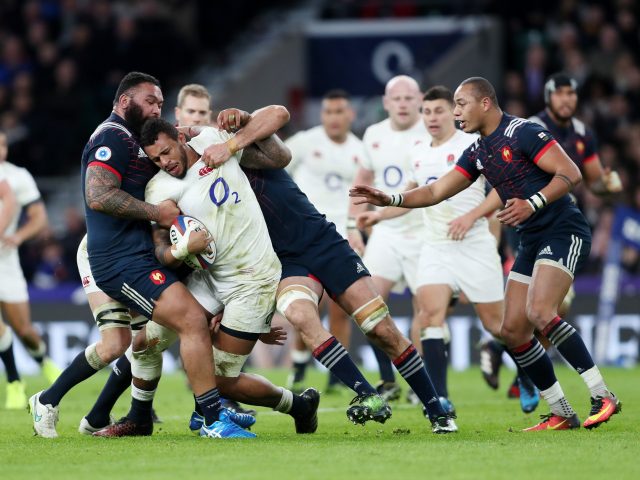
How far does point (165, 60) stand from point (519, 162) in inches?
607

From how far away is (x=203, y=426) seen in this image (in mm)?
8945

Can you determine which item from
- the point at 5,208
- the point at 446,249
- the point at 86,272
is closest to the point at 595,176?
the point at 446,249

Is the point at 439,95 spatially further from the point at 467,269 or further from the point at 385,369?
the point at 385,369

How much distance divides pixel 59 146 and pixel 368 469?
650 inches

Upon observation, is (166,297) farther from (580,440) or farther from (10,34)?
(10,34)

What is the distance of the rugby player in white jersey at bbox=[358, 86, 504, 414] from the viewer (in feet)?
37.1

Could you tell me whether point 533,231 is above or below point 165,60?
below

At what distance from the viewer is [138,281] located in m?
8.78

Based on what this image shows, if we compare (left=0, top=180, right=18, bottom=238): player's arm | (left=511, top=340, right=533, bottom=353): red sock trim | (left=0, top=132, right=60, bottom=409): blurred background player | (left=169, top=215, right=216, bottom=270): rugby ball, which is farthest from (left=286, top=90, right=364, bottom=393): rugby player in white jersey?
(left=169, top=215, right=216, bottom=270): rugby ball

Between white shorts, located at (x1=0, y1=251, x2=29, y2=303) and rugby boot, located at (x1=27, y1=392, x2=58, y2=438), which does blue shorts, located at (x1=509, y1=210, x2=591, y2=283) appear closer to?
rugby boot, located at (x1=27, y1=392, x2=58, y2=438)

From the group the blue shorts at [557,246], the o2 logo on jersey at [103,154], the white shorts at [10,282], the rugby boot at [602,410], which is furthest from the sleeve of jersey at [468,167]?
the white shorts at [10,282]

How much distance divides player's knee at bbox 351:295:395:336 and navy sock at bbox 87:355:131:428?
188 centimetres

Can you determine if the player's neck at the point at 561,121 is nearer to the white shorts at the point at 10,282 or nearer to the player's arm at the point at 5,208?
the player's arm at the point at 5,208

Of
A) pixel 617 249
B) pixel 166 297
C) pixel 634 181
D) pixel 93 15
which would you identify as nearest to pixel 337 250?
pixel 166 297
